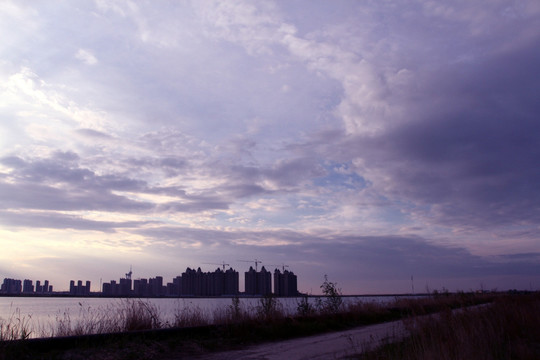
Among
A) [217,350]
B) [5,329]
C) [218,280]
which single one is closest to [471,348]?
[217,350]

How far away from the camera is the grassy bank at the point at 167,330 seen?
31.6 feet

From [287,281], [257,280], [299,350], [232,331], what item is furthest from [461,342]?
[257,280]

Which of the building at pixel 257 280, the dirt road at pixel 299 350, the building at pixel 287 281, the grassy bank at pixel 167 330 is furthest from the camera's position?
the building at pixel 257 280

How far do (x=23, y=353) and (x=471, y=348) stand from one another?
8.85 meters

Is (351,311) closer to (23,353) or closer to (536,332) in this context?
(536,332)

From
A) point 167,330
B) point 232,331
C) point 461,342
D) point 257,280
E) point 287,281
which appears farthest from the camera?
Result: point 257,280

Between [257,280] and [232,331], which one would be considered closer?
[232,331]

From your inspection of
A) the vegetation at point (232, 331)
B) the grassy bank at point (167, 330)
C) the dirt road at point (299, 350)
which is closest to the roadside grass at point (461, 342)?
the vegetation at point (232, 331)

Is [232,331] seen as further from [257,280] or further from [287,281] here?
[257,280]

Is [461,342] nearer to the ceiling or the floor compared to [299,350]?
nearer to the ceiling

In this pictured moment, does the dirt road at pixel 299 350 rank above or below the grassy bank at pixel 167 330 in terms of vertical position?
below

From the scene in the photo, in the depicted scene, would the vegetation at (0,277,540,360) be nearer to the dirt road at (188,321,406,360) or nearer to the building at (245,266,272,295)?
the dirt road at (188,321,406,360)

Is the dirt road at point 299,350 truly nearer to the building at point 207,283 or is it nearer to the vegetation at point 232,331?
the vegetation at point 232,331

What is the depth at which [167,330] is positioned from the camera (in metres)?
12.2
